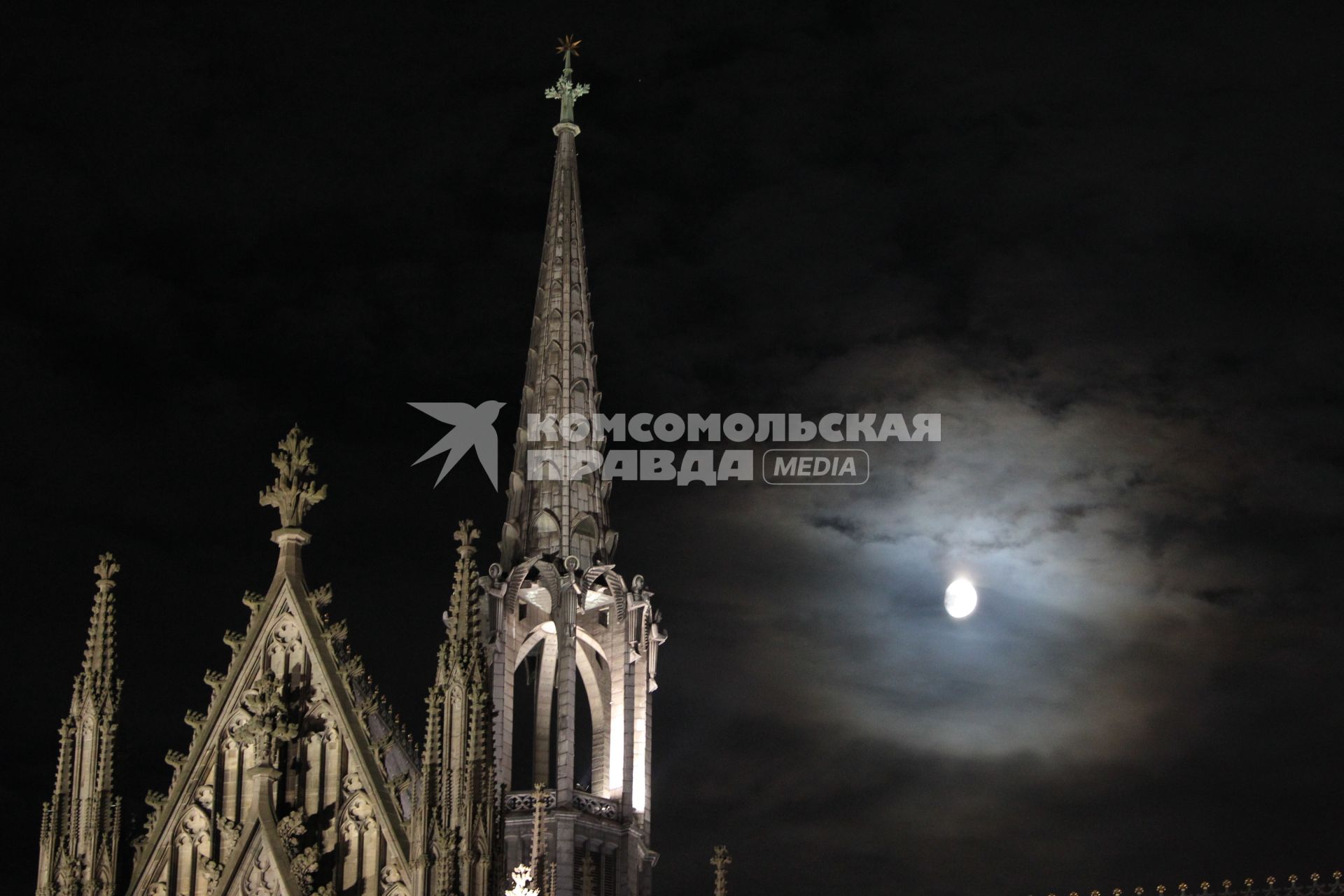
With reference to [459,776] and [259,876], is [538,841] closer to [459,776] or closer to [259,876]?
[459,776]

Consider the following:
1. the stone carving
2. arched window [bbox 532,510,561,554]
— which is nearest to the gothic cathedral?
the stone carving

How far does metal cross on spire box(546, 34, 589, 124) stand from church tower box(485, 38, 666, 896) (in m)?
6.26

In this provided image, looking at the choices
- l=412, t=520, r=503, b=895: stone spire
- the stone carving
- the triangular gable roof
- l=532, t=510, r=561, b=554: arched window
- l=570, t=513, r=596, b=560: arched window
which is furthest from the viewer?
l=570, t=513, r=596, b=560: arched window

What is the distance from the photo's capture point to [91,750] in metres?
49.4

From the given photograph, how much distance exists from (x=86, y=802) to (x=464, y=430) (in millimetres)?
19389

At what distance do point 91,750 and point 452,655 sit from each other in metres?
7.40

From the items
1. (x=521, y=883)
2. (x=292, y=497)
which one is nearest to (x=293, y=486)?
(x=292, y=497)

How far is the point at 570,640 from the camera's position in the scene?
63031 mm

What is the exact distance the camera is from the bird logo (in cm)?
6538

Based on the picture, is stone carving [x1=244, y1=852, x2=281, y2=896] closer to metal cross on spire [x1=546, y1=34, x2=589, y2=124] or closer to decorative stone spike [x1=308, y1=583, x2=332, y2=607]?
decorative stone spike [x1=308, y1=583, x2=332, y2=607]

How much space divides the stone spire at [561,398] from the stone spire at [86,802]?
1660cm

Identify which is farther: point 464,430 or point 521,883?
point 464,430

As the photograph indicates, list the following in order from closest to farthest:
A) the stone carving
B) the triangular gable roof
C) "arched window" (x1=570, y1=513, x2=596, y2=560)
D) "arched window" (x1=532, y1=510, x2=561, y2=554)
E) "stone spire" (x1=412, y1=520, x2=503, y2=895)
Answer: "stone spire" (x1=412, y1=520, x2=503, y2=895) → the stone carving → the triangular gable roof → "arched window" (x1=532, y1=510, x2=561, y2=554) → "arched window" (x1=570, y1=513, x2=596, y2=560)

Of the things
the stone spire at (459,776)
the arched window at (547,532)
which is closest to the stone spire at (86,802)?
the stone spire at (459,776)
